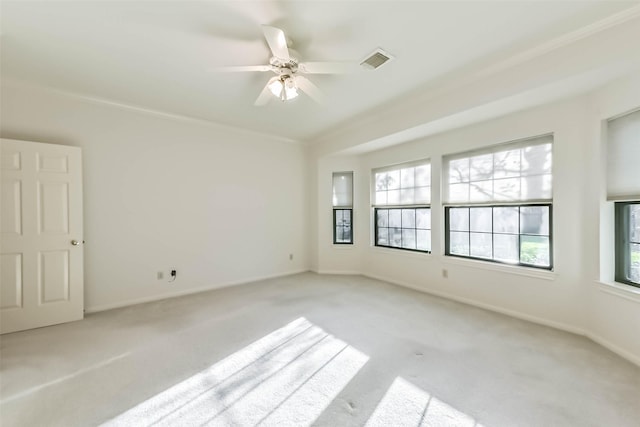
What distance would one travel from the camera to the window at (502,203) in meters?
2.92

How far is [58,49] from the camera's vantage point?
2.32 meters

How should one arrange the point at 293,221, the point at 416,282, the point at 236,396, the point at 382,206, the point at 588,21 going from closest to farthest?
the point at 236,396 → the point at 588,21 → the point at 416,282 → the point at 382,206 → the point at 293,221

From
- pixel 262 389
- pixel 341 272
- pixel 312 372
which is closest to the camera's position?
pixel 262 389

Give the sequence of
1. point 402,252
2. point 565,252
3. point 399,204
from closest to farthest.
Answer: point 565,252
point 402,252
point 399,204

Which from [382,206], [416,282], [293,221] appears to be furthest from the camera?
[293,221]

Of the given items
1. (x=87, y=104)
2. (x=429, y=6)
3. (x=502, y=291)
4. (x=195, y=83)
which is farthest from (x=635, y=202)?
(x=87, y=104)

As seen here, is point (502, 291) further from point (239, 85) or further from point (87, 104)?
point (87, 104)

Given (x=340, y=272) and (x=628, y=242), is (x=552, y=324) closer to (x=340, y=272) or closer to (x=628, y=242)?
(x=628, y=242)

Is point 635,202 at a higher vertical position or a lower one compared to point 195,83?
lower

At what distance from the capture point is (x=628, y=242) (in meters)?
2.32

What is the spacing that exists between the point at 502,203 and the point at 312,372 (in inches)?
118

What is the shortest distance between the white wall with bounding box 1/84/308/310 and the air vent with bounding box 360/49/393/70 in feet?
9.16

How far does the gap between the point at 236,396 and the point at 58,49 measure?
10.9 feet

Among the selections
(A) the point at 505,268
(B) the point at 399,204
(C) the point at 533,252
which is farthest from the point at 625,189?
(B) the point at 399,204
